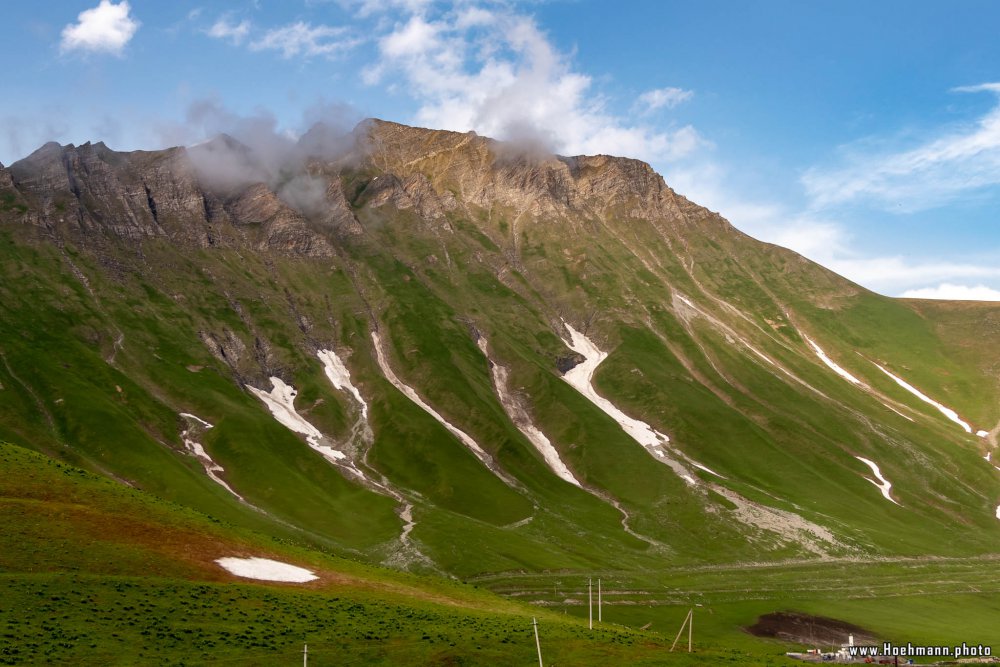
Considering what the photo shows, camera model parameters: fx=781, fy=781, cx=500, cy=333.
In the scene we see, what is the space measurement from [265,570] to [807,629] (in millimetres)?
78172

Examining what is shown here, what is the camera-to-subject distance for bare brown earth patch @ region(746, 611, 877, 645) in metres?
104

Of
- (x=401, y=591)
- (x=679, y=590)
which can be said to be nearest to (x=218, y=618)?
(x=401, y=591)

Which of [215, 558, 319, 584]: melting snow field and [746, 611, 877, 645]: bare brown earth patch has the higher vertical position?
[215, 558, 319, 584]: melting snow field

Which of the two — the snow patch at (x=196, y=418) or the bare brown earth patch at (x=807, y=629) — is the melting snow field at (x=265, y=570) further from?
the snow patch at (x=196, y=418)

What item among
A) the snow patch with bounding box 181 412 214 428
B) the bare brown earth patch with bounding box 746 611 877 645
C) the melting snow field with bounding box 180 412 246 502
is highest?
the snow patch with bounding box 181 412 214 428

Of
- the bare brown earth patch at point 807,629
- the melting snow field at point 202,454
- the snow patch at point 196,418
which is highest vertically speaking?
the snow patch at point 196,418

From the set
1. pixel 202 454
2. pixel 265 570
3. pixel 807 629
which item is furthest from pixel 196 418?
pixel 807 629

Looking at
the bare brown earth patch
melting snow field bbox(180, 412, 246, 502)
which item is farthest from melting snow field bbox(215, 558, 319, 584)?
melting snow field bbox(180, 412, 246, 502)

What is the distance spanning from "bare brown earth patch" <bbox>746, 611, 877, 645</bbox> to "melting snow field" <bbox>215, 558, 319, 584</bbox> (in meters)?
65.6

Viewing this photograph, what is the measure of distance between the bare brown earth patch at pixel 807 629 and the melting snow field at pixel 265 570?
215 ft

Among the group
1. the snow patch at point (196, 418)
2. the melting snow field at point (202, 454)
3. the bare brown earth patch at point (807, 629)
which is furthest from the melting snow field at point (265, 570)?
the snow patch at point (196, 418)

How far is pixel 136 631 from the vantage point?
4825 centimetres

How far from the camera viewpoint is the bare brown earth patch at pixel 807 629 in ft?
340

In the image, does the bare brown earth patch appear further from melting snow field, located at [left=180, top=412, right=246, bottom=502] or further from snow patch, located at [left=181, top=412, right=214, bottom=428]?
snow patch, located at [left=181, top=412, right=214, bottom=428]
